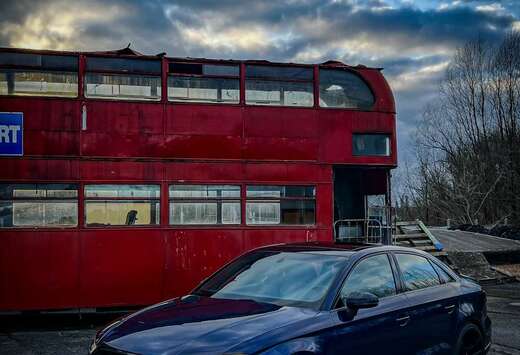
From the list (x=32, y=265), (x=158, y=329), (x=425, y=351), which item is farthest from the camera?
(x=32, y=265)

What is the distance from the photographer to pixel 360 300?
16.8 feet

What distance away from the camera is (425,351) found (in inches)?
232

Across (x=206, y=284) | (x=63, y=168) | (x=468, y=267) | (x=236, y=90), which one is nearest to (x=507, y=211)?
(x=468, y=267)

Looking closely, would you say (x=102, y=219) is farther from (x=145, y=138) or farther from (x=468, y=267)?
(x=468, y=267)

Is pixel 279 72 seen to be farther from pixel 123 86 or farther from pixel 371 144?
pixel 123 86

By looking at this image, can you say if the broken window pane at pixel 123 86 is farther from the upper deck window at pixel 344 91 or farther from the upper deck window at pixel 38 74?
the upper deck window at pixel 344 91

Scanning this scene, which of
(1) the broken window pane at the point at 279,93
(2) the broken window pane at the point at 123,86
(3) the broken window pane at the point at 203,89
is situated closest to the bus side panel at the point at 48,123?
(2) the broken window pane at the point at 123,86

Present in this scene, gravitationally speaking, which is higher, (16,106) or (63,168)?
(16,106)

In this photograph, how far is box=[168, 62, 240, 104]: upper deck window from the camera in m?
11.5

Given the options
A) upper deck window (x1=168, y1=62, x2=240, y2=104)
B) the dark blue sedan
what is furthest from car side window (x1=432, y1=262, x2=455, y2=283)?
upper deck window (x1=168, y1=62, x2=240, y2=104)

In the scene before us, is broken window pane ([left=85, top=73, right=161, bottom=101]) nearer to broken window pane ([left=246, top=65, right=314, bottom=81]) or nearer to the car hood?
broken window pane ([left=246, top=65, right=314, bottom=81])

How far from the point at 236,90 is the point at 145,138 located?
196 cm

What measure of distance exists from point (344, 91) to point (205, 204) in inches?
144

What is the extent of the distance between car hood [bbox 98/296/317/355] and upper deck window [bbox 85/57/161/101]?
657 cm
